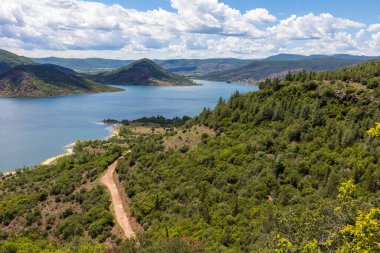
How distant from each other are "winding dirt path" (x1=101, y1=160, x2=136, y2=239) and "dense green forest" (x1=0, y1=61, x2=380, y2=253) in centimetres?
226

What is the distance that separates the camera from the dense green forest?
2088 inches

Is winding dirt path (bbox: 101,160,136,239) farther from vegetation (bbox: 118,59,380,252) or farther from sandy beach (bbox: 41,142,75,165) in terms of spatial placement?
sandy beach (bbox: 41,142,75,165)

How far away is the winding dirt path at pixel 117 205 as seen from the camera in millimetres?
65969

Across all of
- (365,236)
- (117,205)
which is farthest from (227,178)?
(365,236)

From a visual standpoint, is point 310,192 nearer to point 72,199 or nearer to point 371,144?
point 371,144

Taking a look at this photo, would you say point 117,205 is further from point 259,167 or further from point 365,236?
point 365,236

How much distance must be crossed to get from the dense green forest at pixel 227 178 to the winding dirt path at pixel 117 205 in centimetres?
226

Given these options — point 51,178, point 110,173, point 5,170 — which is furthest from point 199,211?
point 5,170

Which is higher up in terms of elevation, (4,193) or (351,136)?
(351,136)

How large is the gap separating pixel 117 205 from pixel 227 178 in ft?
84.7

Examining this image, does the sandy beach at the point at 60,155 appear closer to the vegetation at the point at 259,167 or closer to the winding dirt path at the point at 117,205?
the winding dirt path at the point at 117,205

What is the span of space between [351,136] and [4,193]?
9130cm

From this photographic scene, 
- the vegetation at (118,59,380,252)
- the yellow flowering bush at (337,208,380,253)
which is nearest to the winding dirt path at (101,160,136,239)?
the vegetation at (118,59,380,252)

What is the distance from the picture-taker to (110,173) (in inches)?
3831
